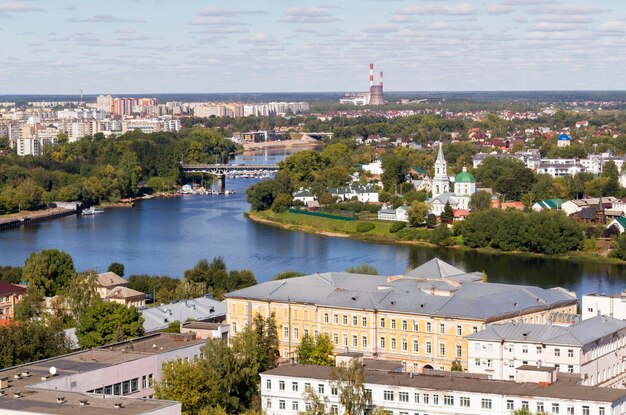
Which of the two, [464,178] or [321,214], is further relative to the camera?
[464,178]

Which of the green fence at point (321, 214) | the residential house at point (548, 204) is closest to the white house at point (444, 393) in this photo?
the green fence at point (321, 214)

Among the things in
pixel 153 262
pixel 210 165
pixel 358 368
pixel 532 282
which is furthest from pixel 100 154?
pixel 358 368

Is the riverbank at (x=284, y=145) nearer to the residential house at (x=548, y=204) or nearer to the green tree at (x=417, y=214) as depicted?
the residential house at (x=548, y=204)

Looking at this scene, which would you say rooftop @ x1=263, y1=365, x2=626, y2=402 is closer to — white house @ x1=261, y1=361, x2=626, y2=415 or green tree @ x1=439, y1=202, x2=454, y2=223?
white house @ x1=261, y1=361, x2=626, y2=415

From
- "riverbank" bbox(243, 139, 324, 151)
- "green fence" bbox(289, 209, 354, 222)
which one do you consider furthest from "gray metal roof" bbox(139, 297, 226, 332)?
"riverbank" bbox(243, 139, 324, 151)

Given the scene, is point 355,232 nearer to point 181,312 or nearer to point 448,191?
point 448,191

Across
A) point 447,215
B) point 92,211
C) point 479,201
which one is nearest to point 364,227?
point 447,215
